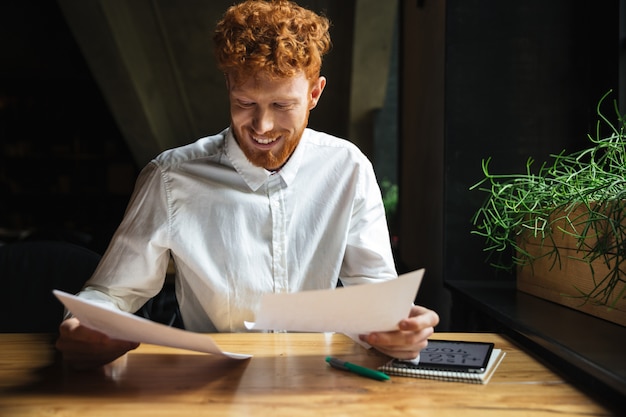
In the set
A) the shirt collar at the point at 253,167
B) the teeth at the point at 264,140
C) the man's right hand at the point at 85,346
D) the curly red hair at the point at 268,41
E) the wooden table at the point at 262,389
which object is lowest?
the wooden table at the point at 262,389

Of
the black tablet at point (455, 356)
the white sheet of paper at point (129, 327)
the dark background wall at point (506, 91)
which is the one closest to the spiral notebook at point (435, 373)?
the black tablet at point (455, 356)

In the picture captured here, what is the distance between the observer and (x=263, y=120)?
1501 millimetres

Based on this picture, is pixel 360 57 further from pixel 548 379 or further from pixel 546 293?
pixel 548 379

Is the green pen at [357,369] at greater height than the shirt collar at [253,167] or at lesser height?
lesser

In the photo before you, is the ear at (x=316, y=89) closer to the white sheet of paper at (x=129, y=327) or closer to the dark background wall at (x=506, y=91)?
the white sheet of paper at (x=129, y=327)

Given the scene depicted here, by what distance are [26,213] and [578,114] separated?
7948mm

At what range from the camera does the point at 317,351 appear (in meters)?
1.40

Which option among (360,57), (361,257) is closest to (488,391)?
(361,257)

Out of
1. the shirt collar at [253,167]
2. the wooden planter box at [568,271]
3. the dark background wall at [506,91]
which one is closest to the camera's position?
the wooden planter box at [568,271]

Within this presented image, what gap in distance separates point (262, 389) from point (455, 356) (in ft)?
1.28

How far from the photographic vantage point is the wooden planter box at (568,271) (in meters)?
1.56

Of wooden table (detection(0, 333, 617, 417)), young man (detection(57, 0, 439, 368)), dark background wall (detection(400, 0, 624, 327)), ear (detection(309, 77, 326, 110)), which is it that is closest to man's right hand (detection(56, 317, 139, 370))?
wooden table (detection(0, 333, 617, 417))

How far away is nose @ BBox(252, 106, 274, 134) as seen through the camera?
4.92 feet

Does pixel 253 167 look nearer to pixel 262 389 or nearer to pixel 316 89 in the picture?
pixel 316 89
